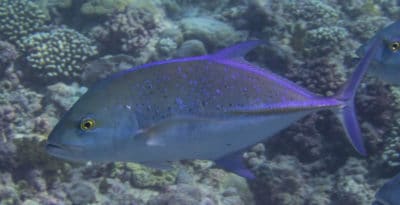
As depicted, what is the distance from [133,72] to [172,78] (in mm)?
231

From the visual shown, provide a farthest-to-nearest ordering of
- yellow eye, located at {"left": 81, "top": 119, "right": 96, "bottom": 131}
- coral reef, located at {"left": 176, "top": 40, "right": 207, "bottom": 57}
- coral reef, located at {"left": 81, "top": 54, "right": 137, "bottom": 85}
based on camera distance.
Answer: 1. coral reef, located at {"left": 176, "top": 40, "right": 207, "bottom": 57}
2. coral reef, located at {"left": 81, "top": 54, "right": 137, "bottom": 85}
3. yellow eye, located at {"left": 81, "top": 119, "right": 96, "bottom": 131}

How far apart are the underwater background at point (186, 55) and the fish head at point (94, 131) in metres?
2.21

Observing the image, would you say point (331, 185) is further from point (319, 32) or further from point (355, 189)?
point (319, 32)

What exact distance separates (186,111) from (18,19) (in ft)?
24.1

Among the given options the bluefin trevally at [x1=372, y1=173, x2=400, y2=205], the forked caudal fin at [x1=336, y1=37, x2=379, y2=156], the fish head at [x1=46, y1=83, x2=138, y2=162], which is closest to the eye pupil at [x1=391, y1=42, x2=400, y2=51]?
the bluefin trevally at [x1=372, y1=173, x2=400, y2=205]

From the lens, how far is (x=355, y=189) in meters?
4.57

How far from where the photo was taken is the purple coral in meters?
7.76

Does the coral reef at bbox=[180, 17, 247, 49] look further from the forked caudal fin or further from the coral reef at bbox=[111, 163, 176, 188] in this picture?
the forked caudal fin

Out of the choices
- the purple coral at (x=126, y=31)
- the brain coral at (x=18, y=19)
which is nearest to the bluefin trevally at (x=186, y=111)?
the purple coral at (x=126, y=31)

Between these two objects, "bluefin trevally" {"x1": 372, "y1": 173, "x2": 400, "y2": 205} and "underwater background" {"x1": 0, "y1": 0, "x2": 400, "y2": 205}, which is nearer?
"bluefin trevally" {"x1": 372, "y1": 173, "x2": 400, "y2": 205}

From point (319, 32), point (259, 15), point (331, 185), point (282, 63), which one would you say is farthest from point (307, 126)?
point (259, 15)

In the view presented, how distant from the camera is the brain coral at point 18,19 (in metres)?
7.85

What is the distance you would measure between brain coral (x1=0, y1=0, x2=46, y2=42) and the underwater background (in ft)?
0.07

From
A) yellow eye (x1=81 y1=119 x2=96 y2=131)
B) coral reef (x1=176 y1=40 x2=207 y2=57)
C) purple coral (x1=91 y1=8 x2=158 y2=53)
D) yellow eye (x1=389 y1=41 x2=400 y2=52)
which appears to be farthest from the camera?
purple coral (x1=91 y1=8 x2=158 y2=53)
